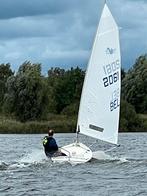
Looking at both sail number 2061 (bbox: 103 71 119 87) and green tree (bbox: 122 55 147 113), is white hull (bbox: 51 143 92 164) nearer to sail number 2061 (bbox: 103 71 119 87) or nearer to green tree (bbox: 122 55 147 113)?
sail number 2061 (bbox: 103 71 119 87)

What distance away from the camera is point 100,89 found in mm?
35656

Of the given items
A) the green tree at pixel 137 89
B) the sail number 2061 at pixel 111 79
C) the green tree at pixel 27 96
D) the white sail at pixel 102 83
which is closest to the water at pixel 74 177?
the white sail at pixel 102 83

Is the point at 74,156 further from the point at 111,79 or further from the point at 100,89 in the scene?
the point at 111,79

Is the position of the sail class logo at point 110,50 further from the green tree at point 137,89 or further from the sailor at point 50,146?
the green tree at point 137,89

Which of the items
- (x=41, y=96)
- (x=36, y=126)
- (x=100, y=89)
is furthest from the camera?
(x=41, y=96)

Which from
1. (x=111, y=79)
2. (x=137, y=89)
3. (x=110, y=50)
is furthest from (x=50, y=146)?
(x=137, y=89)

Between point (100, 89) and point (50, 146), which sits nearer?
point (100, 89)

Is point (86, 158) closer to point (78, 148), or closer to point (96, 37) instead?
point (78, 148)

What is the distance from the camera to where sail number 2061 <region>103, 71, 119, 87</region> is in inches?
1403

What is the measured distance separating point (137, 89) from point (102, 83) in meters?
73.7

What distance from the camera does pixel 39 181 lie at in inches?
1172

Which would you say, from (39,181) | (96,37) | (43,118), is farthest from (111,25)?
(43,118)

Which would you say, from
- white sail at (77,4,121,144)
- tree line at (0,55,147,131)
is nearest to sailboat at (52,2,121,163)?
white sail at (77,4,121,144)

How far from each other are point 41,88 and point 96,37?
63.2m
